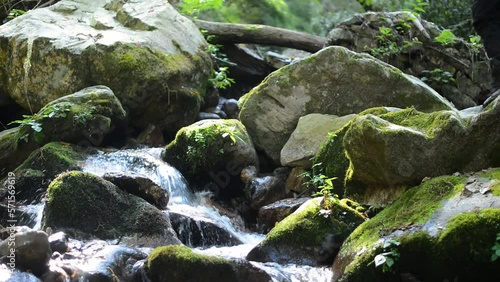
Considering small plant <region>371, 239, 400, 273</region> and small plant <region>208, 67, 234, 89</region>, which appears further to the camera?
small plant <region>208, 67, 234, 89</region>

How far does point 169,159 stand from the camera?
765 cm

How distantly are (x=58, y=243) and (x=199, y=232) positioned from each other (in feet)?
5.76

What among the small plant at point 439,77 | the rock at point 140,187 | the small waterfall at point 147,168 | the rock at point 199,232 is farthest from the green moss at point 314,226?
the small plant at point 439,77

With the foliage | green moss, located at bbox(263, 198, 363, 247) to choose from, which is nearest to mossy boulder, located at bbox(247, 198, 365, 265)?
green moss, located at bbox(263, 198, 363, 247)

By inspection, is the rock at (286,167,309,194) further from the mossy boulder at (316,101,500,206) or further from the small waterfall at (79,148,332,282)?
the mossy boulder at (316,101,500,206)

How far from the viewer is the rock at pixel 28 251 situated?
13.2 feet

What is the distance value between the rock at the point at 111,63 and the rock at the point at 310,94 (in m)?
1.59

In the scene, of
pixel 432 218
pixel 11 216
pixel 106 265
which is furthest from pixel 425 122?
pixel 11 216

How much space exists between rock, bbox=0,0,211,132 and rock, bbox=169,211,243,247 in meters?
3.05

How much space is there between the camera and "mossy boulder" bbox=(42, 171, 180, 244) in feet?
17.4

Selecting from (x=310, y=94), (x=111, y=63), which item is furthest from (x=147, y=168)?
(x=310, y=94)

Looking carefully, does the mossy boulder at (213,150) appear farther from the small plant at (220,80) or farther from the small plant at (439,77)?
the small plant at (439,77)

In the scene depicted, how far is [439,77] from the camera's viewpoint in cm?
Result: 966

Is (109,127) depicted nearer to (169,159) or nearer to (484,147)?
(169,159)
